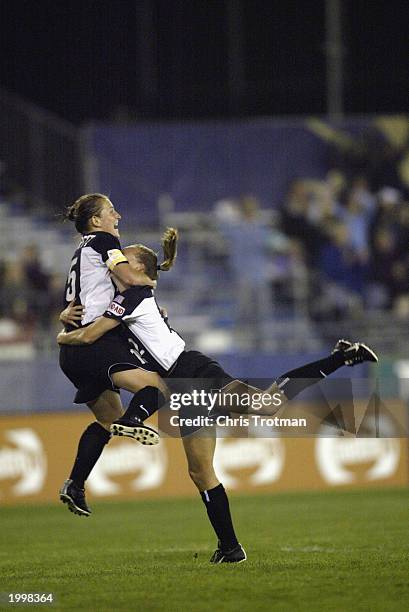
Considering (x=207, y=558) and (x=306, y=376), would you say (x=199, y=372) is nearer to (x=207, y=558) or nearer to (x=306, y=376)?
(x=306, y=376)

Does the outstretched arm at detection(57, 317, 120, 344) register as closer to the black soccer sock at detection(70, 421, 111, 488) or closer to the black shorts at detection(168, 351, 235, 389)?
the black shorts at detection(168, 351, 235, 389)

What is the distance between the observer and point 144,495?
1692 cm

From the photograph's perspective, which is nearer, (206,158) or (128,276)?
(128,276)

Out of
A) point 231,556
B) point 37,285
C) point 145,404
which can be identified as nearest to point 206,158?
point 37,285

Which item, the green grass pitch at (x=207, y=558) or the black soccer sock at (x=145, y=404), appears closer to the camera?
the green grass pitch at (x=207, y=558)

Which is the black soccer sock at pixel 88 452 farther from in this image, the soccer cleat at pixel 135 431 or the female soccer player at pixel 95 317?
the soccer cleat at pixel 135 431

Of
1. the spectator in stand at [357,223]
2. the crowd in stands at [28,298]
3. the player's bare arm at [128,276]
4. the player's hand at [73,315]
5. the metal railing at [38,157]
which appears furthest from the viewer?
the metal railing at [38,157]

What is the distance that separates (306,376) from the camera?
27.1 feet

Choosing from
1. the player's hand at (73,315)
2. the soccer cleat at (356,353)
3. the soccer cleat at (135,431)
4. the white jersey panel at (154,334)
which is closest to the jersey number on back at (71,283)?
the player's hand at (73,315)

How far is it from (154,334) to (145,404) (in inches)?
17.5

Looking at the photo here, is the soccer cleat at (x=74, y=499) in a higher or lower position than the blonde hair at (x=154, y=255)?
lower

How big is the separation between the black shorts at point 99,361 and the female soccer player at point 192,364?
0.20 feet

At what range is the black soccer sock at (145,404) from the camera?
26.2 ft

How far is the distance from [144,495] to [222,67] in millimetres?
10699
